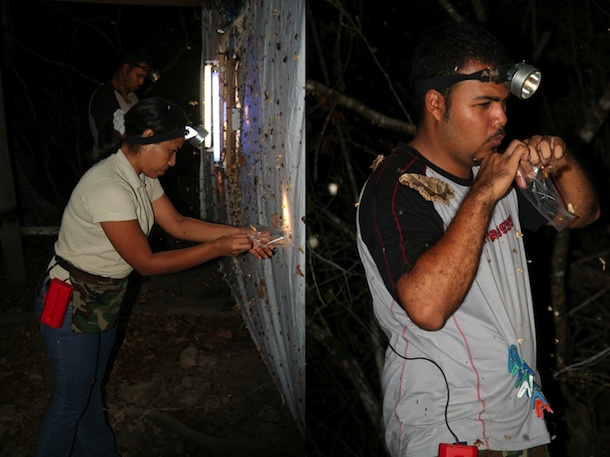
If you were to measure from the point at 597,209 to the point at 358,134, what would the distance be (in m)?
2.37

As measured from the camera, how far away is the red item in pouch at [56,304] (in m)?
2.79

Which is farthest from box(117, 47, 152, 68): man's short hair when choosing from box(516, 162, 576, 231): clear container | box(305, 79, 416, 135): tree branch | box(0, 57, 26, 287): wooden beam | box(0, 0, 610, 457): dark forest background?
box(516, 162, 576, 231): clear container

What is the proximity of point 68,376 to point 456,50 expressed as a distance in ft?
7.67

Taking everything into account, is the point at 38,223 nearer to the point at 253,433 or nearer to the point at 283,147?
the point at 253,433

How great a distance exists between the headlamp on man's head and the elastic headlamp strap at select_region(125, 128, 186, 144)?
1.57 m

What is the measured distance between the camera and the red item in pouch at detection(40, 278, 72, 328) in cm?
279

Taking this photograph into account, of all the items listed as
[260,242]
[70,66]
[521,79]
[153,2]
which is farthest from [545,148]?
[70,66]

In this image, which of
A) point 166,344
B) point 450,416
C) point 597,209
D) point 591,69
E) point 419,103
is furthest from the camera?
point 166,344

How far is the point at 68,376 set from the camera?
9.43 feet

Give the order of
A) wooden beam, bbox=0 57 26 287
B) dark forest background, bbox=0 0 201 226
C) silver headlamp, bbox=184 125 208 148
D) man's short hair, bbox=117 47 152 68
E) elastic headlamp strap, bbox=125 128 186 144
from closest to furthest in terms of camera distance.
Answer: elastic headlamp strap, bbox=125 128 186 144 → silver headlamp, bbox=184 125 208 148 → man's short hair, bbox=117 47 152 68 → wooden beam, bbox=0 57 26 287 → dark forest background, bbox=0 0 201 226

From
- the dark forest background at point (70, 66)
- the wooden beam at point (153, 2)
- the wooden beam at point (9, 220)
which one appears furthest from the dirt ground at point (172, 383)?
the dark forest background at point (70, 66)

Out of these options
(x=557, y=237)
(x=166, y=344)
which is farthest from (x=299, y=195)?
(x=166, y=344)

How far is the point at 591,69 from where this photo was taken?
13.1ft

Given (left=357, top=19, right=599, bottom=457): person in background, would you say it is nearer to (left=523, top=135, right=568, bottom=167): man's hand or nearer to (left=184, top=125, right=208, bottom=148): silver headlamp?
(left=523, top=135, right=568, bottom=167): man's hand
